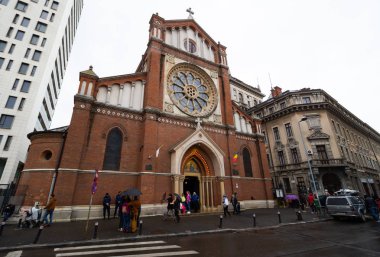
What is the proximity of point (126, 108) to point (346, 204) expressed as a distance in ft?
63.6

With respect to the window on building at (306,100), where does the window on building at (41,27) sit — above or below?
above

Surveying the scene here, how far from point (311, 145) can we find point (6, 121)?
46574mm

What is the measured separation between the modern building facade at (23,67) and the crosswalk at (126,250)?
28247mm

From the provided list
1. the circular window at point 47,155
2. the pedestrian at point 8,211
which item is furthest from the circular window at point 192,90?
the pedestrian at point 8,211

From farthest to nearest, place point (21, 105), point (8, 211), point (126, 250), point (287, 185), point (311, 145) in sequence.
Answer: point (287, 185) < point (21, 105) < point (311, 145) < point (8, 211) < point (126, 250)

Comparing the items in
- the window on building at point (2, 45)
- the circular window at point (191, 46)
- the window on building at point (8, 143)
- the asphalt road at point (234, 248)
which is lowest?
the asphalt road at point (234, 248)

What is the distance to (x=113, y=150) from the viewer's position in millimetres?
15891

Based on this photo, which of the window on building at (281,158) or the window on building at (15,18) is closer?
the window on building at (281,158)

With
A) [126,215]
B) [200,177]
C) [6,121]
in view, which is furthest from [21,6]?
[126,215]

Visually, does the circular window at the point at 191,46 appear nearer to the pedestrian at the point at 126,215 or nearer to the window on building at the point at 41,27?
the pedestrian at the point at 126,215

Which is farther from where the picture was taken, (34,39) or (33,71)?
(34,39)

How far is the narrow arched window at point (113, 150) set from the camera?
50.6 ft

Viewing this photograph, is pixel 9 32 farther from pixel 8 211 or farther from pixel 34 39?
pixel 8 211

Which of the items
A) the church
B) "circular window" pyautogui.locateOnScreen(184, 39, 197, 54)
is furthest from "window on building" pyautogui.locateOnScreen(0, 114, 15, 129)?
"circular window" pyautogui.locateOnScreen(184, 39, 197, 54)
